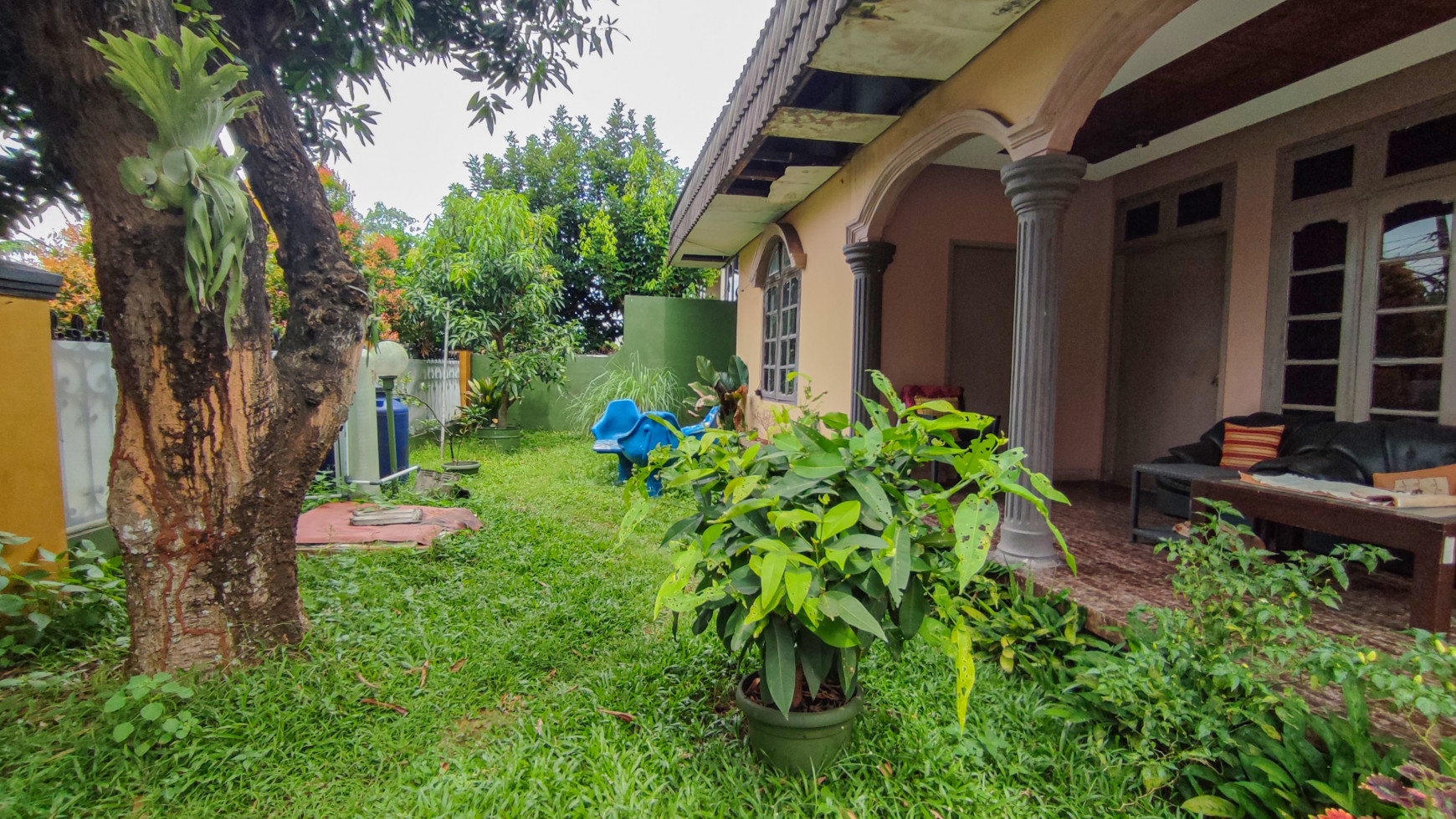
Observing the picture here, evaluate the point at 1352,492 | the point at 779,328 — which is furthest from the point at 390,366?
the point at 1352,492

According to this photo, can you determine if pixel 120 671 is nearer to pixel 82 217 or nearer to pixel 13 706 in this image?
pixel 13 706

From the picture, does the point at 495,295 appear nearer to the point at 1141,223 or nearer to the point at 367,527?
the point at 367,527

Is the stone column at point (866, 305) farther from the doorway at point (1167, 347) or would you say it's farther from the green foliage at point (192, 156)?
the green foliage at point (192, 156)

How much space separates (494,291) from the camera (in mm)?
8234

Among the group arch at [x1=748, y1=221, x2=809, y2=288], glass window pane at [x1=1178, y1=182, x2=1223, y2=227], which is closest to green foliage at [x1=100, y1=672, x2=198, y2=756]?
arch at [x1=748, y1=221, x2=809, y2=288]

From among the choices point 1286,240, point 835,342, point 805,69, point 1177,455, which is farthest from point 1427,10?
point 835,342

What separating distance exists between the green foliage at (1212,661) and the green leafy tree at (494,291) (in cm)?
722

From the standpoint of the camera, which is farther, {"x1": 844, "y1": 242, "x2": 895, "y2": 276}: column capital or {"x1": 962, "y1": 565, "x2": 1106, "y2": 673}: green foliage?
{"x1": 844, "y1": 242, "x2": 895, "y2": 276}: column capital

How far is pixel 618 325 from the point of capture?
14.5 metres

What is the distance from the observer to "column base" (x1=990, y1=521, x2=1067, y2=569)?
2756 mm

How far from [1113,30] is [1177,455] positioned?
2474 millimetres

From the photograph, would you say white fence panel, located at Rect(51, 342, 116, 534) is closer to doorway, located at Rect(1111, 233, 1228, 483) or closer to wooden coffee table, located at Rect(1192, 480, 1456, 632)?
wooden coffee table, located at Rect(1192, 480, 1456, 632)

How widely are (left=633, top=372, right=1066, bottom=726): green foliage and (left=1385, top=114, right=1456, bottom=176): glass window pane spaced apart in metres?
3.16

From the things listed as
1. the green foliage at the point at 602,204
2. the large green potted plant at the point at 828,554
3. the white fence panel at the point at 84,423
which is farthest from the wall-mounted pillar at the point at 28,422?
the green foliage at the point at 602,204
